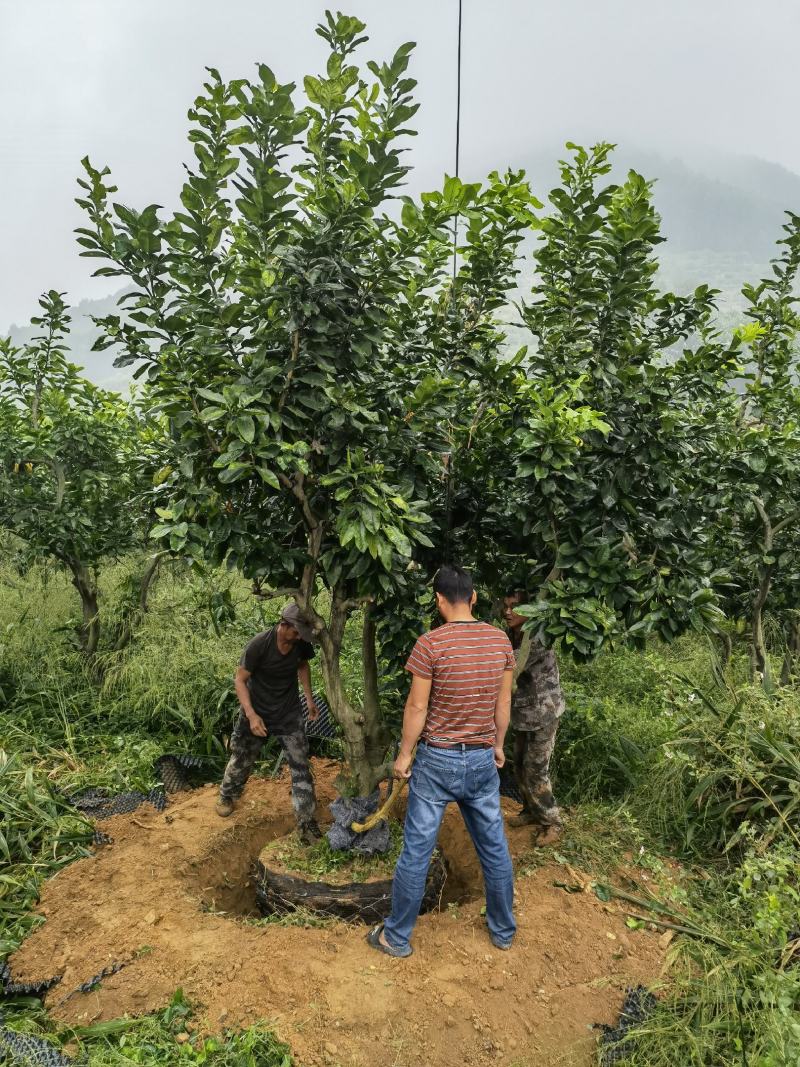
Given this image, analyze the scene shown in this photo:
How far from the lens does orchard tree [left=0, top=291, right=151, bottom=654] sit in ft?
19.1

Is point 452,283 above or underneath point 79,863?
above

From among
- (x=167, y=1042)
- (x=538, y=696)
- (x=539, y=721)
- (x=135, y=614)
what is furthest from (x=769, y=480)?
(x=135, y=614)

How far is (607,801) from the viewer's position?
4.86 m

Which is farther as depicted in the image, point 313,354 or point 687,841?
point 687,841

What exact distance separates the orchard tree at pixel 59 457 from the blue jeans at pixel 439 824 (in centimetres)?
357

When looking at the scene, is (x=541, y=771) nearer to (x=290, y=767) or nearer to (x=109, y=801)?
(x=290, y=767)

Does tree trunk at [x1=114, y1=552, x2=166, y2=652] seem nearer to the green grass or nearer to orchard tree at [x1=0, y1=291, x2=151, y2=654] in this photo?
orchard tree at [x1=0, y1=291, x2=151, y2=654]

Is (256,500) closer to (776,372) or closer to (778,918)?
(778,918)

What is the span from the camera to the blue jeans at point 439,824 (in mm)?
3146

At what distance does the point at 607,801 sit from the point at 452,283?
3.57 metres

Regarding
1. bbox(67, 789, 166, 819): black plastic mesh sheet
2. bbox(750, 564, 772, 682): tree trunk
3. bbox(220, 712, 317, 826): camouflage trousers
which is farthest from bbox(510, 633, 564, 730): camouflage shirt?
bbox(67, 789, 166, 819): black plastic mesh sheet

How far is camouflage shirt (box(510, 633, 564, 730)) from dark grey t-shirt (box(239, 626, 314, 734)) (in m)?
1.35

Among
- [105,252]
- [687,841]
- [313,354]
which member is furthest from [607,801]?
[105,252]

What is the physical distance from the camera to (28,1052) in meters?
2.71
